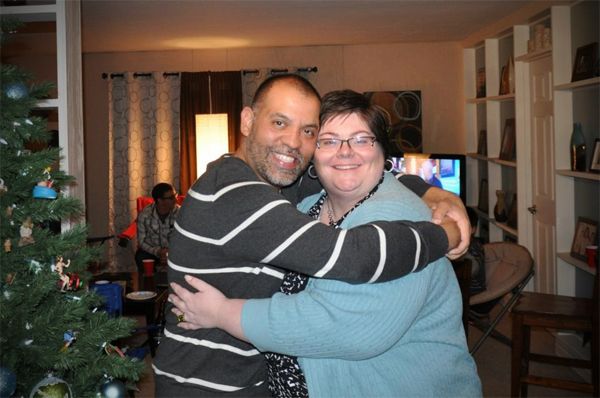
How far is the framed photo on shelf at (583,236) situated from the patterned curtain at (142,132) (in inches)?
191

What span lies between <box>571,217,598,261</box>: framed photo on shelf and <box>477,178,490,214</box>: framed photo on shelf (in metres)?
2.13

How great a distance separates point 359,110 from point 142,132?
21.1ft

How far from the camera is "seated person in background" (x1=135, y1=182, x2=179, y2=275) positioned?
5895 mm

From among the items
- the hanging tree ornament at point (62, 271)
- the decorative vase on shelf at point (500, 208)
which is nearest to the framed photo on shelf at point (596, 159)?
the decorative vase on shelf at point (500, 208)

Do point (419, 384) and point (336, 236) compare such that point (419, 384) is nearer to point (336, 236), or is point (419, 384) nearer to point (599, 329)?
point (336, 236)

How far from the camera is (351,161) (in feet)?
5.12

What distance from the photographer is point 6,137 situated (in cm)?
182

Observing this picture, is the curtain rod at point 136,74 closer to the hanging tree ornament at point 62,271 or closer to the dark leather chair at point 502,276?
the dark leather chair at point 502,276

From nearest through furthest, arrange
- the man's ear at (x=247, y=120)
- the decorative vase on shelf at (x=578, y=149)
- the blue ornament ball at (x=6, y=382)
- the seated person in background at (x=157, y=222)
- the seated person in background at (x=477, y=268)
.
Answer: the blue ornament ball at (x=6, y=382) → the man's ear at (x=247, y=120) → the seated person in background at (x=477, y=268) → the decorative vase on shelf at (x=578, y=149) → the seated person in background at (x=157, y=222)

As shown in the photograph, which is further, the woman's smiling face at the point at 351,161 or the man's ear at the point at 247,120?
the man's ear at the point at 247,120

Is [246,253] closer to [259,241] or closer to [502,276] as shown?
[259,241]

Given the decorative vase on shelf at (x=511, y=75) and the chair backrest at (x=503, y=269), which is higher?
the decorative vase on shelf at (x=511, y=75)

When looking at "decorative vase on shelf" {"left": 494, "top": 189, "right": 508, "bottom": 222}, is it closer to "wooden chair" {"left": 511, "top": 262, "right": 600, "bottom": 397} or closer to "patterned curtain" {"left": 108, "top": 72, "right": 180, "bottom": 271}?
"wooden chair" {"left": 511, "top": 262, "right": 600, "bottom": 397}

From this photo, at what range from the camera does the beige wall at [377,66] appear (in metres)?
7.45
